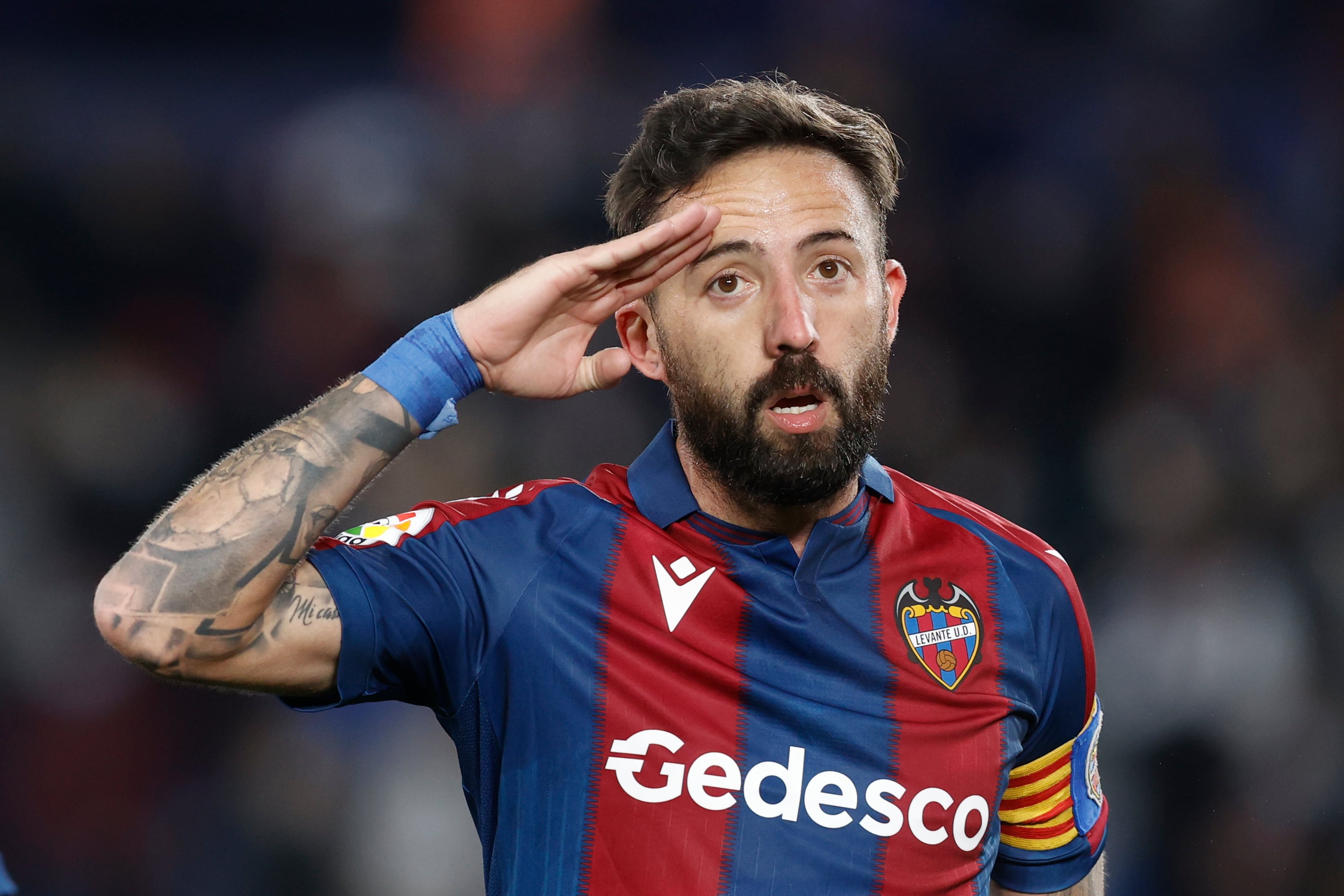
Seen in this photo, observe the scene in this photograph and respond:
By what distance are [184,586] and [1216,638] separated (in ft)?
12.7

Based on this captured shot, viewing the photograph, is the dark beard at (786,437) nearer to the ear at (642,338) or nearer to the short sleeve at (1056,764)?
the ear at (642,338)

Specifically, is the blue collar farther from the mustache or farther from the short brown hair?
the short brown hair

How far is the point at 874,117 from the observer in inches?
91.6

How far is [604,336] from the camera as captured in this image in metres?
4.50

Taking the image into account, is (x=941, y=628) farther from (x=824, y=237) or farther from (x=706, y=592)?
(x=824, y=237)

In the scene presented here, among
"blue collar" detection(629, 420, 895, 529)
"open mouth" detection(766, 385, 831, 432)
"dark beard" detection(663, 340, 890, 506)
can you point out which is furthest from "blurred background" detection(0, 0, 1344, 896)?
"open mouth" detection(766, 385, 831, 432)

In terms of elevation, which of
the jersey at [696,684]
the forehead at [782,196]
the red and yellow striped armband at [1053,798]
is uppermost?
the forehead at [782,196]

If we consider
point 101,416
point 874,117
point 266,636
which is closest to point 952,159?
point 874,117

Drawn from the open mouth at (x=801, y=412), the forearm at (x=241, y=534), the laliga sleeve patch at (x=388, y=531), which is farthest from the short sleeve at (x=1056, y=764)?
the forearm at (x=241, y=534)

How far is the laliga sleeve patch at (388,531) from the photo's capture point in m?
1.81

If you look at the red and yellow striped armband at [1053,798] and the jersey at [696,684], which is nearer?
the jersey at [696,684]

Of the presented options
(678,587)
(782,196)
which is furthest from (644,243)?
(678,587)

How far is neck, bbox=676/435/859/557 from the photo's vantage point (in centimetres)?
200

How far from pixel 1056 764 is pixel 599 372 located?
1.09 metres
